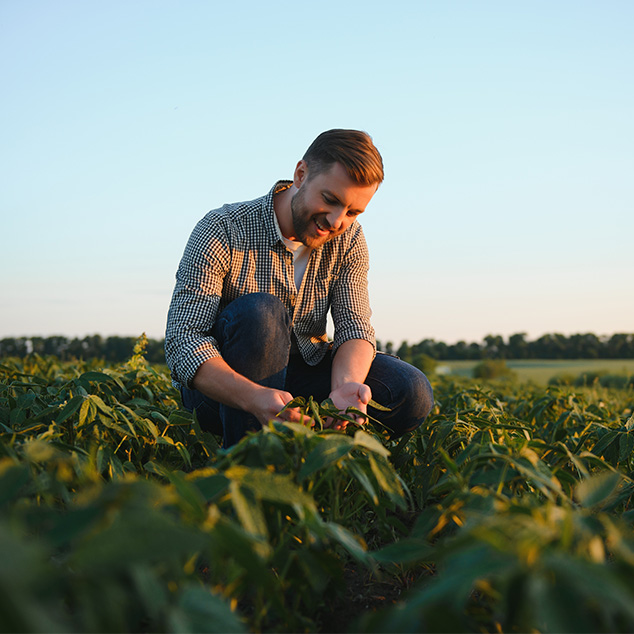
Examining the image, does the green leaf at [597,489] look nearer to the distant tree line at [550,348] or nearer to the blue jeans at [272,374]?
the blue jeans at [272,374]

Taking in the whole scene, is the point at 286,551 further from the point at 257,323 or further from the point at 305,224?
the point at 305,224

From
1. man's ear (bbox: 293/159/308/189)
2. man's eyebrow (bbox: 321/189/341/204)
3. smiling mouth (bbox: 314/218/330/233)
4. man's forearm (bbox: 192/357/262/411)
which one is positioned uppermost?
man's ear (bbox: 293/159/308/189)

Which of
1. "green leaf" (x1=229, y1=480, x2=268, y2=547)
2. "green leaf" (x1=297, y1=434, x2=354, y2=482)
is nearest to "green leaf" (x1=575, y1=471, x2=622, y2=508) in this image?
"green leaf" (x1=297, y1=434, x2=354, y2=482)

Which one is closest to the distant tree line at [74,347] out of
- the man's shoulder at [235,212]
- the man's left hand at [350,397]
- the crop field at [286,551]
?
the man's shoulder at [235,212]

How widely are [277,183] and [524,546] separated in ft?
7.35

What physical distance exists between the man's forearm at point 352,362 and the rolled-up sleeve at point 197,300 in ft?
1.51

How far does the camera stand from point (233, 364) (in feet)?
6.95

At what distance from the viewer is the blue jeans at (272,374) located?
2.08 metres

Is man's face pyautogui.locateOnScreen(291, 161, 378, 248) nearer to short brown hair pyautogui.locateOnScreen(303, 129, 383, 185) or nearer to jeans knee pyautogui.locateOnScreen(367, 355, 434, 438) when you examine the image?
short brown hair pyautogui.locateOnScreen(303, 129, 383, 185)

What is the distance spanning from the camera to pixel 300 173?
2.50 meters

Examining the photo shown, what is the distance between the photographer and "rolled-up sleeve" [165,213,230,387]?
82.3 inches

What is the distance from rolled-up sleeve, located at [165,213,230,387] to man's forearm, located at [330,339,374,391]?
46 cm

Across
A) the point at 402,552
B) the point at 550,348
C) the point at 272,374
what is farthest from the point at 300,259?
the point at 550,348

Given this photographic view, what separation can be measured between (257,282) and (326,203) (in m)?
0.45
